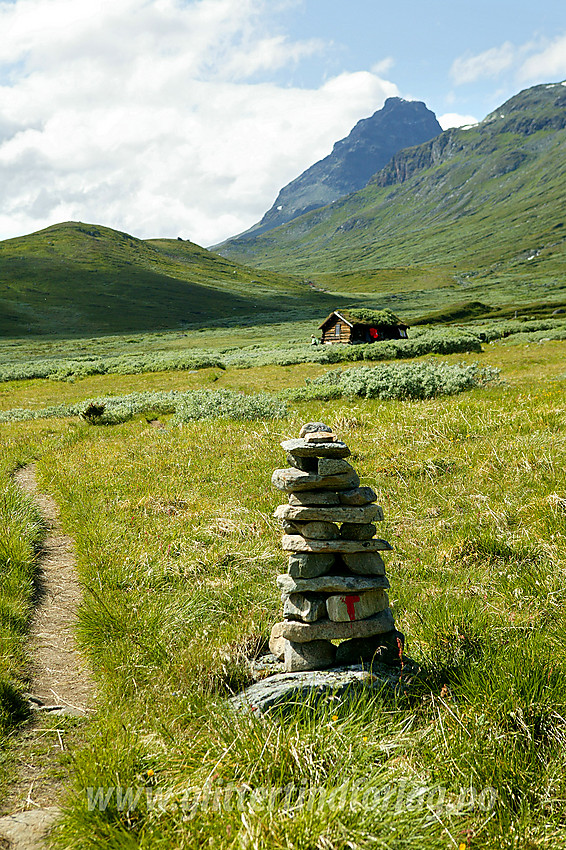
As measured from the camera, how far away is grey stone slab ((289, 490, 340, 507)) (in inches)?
194

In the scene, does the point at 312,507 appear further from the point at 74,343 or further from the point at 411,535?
the point at 74,343

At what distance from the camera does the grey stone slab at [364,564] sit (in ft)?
15.9

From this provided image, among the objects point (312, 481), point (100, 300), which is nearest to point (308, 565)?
point (312, 481)

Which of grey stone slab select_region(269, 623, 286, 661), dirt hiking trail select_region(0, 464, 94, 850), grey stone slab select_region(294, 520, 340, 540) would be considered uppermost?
grey stone slab select_region(294, 520, 340, 540)

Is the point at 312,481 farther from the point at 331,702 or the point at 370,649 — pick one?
the point at 331,702

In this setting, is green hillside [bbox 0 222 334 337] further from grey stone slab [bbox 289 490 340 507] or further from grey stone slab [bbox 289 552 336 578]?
grey stone slab [bbox 289 552 336 578]

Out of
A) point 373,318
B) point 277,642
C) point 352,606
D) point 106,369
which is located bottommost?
point 277,642

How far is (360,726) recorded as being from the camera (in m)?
3.65

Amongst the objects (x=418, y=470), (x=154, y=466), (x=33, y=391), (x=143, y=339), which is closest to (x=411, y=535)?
(x=418, y=470)

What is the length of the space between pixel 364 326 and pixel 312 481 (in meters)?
61.7

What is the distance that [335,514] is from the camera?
4789 mm

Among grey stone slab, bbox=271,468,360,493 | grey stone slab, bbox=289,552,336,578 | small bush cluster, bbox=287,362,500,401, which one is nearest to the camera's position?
grey stone slab, bbox=289,552,336,578

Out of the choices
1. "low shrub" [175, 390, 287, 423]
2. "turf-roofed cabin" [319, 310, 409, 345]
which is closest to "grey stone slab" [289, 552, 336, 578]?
"low shrub" [175, 390, 287, 423]

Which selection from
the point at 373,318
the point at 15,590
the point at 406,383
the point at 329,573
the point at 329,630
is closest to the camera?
the point at 329,630
